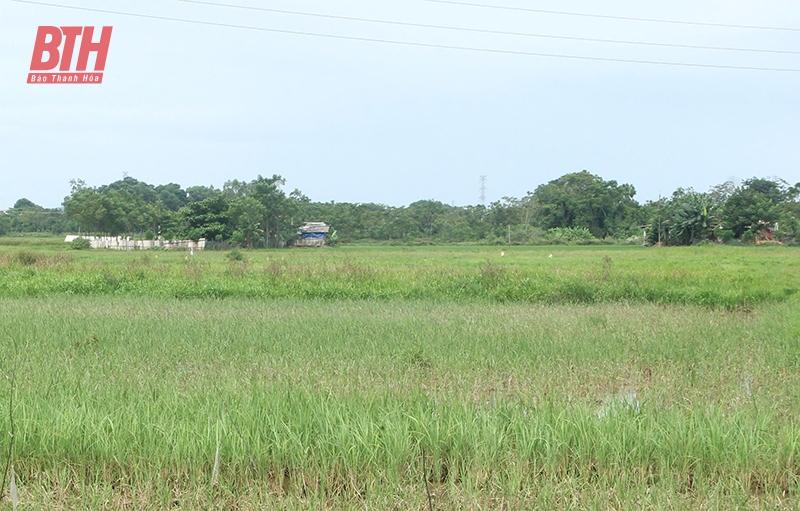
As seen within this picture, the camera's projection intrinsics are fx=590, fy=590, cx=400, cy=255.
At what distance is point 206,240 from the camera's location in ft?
128

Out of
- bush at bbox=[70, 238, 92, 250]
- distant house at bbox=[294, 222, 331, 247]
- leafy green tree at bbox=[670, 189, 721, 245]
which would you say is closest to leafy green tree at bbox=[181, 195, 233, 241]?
bush at bbox=[70, 238, 92, 250]

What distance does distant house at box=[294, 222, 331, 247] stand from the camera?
4459cm

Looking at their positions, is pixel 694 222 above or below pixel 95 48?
above

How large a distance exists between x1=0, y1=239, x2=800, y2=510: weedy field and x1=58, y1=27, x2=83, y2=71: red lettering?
3989 millimetres

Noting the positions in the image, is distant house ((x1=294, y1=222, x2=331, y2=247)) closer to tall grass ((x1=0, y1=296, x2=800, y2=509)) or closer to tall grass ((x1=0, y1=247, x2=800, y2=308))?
tall grass ((x1=0, y1=247, x2=800, y2=308))

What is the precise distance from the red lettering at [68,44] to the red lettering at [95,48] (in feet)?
0.45

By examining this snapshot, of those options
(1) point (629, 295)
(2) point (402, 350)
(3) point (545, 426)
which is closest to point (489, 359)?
(2) point (402, 350)

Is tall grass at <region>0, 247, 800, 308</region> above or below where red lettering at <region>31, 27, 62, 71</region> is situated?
below

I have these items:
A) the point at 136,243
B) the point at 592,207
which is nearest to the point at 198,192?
the point at 136,243

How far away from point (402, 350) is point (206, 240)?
117ft

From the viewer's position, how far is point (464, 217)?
5681cm

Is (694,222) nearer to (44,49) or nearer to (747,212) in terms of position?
(747,212)

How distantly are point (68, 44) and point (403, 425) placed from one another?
922cm

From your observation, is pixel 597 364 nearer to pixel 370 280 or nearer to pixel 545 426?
pixel 545 426
